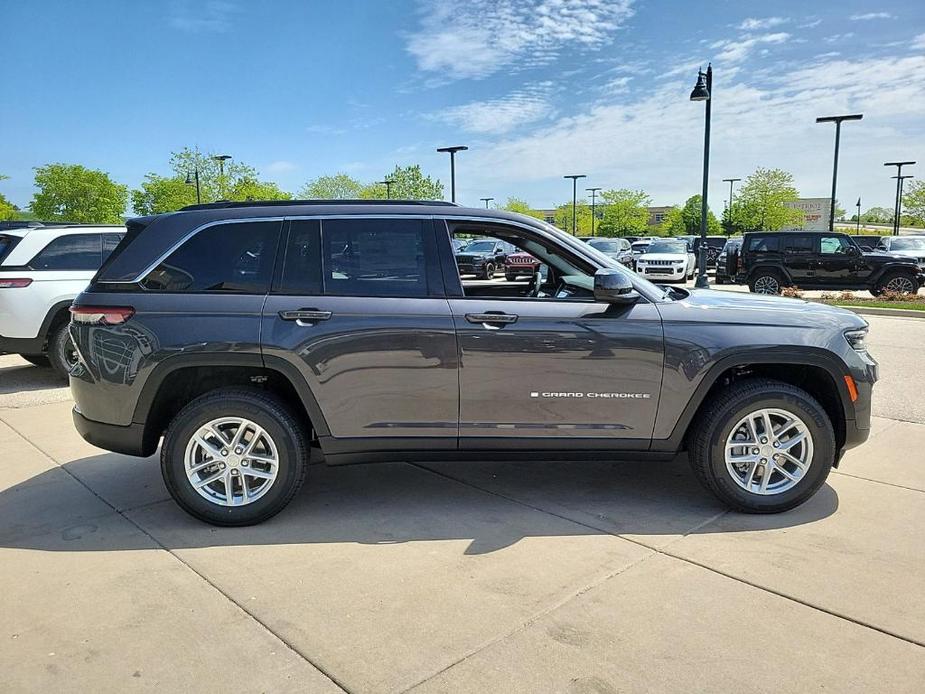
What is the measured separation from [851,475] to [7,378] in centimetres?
885

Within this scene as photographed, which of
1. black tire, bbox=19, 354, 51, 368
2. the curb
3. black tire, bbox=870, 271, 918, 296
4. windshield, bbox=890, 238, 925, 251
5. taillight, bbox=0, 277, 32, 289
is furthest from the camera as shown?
windshield, bbox=890, 238, 925, 251

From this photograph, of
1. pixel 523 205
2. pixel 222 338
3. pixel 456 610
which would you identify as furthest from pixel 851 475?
pixel 523 205

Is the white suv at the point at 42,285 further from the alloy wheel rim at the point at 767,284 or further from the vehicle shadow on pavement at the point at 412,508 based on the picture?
the alloy wheel rim at the point at 767,284

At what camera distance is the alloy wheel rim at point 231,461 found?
12.9 ft

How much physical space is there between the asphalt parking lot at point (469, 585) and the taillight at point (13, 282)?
3268 mm

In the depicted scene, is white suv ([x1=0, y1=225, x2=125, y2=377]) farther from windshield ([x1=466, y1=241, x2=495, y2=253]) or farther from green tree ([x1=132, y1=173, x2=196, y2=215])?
green tree ([x1=132, y1=173, x2=196, y2=215])

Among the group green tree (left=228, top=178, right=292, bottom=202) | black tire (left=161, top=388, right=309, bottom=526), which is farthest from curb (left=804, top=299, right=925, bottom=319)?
green tree (left=228, top=178, right=292, bottom=202)

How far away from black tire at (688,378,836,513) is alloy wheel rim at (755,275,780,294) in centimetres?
1537

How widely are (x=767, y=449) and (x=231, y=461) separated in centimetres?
302

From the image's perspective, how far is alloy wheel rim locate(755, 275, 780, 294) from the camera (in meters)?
18.2

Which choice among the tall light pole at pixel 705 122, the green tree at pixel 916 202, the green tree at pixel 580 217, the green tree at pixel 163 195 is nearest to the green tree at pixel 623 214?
the green tree at pixel 580 217

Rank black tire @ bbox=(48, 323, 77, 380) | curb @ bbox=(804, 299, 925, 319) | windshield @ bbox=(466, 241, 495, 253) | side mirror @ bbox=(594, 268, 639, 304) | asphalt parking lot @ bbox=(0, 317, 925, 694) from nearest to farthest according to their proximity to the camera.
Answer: asphalt parking lot @ bbox=(0, 317, 925, 694) → side mirror @ bbox=(594, 268, 639, 304) → black tire @ bbox=(48, 323, 77, 380) → curb @ bbox=(804, 299, 925, 319) → windshield @ bbox=(466, 241, 495, 253)

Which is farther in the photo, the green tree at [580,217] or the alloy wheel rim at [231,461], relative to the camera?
the green tree at [580,217]

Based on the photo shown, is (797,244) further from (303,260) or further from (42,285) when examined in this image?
(303,260)
